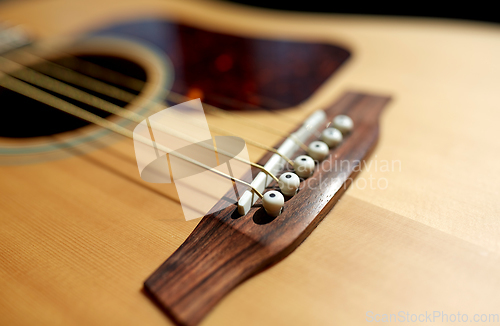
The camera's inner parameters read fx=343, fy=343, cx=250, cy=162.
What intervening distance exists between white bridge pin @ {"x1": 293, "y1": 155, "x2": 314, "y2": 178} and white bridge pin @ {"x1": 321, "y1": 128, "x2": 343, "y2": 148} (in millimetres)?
66

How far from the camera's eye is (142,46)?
904 mm

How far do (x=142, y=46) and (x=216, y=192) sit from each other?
2.01 feet

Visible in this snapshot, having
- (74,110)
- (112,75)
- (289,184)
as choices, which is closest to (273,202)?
(289,184)

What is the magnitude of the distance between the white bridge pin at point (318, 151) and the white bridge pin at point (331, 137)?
19mm

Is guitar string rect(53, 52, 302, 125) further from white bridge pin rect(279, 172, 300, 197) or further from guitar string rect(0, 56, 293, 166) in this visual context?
white bridge pin rect(279, 172, 300, 197)

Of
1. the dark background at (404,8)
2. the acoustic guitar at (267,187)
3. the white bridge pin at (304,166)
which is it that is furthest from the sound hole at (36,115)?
the dark background at (404,8)

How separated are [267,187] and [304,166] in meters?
0.05

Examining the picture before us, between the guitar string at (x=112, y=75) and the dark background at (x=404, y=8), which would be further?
the dark background at (x=404, y=8)

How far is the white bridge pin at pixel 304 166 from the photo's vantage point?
0.44 metres

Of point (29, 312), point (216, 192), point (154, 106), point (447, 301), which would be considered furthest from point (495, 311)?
point (154, 106)

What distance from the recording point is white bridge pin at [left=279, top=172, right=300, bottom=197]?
1.35 ft

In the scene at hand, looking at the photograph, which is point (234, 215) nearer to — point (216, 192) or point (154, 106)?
point (216, 192)

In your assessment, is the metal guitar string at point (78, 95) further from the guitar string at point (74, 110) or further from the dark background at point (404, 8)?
the dark background at point (404, 8)

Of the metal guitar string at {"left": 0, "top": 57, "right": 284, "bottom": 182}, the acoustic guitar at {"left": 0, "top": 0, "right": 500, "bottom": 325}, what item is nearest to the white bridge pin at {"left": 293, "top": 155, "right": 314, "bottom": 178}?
the acoustic guitar at {"left": 0, "top": 0, "right": 500, "bottom": 325}
